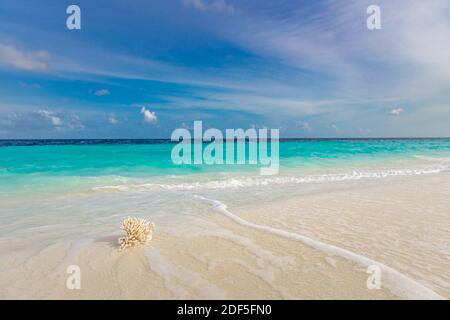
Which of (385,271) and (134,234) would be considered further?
(134,234)

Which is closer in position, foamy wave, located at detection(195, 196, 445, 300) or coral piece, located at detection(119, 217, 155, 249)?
foamy wave, located at detection(195, 196, 445, 300)

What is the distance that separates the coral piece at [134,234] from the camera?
4914 mm

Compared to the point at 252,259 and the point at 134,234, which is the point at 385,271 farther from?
the point at 134,234

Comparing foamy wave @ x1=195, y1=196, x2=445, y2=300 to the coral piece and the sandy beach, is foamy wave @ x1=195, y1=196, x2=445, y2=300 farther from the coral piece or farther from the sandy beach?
the coral piece

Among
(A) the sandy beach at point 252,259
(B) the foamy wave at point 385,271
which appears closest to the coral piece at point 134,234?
(A) the sandy beach at point 252,259

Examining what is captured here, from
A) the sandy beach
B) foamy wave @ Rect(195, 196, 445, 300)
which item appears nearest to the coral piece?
the sandy beach

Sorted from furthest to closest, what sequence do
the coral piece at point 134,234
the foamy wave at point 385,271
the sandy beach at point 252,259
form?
the coral piece at point 134,234
the sandy beach at point 252,259
the foamy wave at point 385,271

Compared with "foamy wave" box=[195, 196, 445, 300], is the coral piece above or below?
above

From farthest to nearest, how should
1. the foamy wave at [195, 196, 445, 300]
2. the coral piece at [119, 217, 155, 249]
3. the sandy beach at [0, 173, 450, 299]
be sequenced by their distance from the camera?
the coral piece at [119, 217, 155, 249]
the sandy beach at [0, 173, 450, 299]
the foamy wave at [195, 196, 445, 300]

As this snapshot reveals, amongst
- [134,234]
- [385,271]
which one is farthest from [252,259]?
[134,234]

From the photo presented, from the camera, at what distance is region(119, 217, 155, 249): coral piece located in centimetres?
491

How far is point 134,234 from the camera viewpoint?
5000 millimetres

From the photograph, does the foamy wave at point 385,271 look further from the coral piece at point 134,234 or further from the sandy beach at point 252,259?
the coral piece at point 134,234
